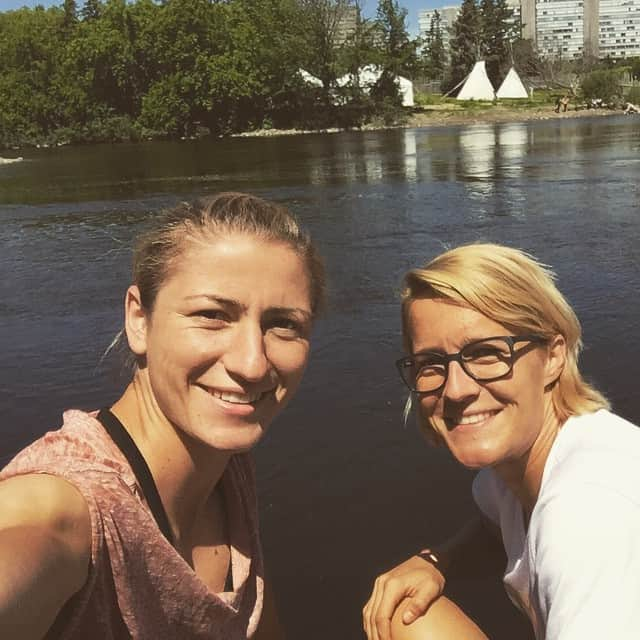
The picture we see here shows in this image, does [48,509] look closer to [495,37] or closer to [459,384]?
[459,384]

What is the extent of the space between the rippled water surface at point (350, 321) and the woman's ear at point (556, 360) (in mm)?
1716

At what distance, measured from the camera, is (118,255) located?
13.9 meters

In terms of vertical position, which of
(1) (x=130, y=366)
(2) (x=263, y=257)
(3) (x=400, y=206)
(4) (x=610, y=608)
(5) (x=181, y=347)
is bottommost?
(3) (x=400, y=206)

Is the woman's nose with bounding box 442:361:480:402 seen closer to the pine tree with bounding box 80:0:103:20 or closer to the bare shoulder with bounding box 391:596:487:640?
the bare shoulder with bounding box 391:596:487:640

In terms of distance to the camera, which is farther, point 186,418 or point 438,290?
point 438,290

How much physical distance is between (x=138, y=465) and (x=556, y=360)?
1.40 meters

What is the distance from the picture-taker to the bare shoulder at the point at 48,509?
5.37ft

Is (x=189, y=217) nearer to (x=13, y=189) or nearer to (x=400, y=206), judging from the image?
(x=400, y=206)

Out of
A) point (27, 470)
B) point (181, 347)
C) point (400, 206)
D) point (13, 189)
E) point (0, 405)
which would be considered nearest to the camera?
point (27, 470)

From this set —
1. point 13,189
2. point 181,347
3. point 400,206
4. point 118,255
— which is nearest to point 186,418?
point 181,347

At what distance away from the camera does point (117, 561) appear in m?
1.83

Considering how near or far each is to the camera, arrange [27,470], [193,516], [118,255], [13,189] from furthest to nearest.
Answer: [13,189], [118,255], [193,516], [27,470]

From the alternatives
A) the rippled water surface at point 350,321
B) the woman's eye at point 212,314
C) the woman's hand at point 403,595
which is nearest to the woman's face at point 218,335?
the woman's eye at point 212,314

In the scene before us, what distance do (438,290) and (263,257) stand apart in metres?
0.62
